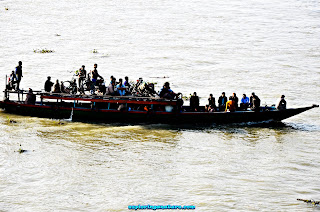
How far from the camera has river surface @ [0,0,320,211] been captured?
13.9m

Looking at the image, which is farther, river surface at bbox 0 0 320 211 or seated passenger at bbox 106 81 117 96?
seated passenger at bbox 106 81 117 96

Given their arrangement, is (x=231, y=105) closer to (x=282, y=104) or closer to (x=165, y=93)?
(x=282, y=104)

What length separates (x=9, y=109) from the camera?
22.9 metres

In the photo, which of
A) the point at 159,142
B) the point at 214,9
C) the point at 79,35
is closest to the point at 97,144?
the point at 159,142

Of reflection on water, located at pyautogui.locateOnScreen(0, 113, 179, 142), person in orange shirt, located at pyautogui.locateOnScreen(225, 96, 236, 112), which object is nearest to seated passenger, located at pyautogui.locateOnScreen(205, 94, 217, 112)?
person in orange shirt, located at pyautogui.locateOnScreen(225, 96, 236, 112)

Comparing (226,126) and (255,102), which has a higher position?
(255,102)

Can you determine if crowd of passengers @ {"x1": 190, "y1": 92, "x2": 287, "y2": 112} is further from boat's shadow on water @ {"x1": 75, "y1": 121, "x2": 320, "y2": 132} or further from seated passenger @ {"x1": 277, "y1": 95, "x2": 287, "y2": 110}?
boat's shadow on water @ {"x1": 75, "y1": 121, "x2": 320, "y2": 132}

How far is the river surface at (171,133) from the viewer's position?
545 inches

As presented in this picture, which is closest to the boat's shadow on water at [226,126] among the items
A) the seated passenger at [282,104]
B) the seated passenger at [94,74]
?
the seated passenger at [282,104]

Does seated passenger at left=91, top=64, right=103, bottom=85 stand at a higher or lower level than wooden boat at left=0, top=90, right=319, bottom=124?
higher

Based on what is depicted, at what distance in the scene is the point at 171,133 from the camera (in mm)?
20141

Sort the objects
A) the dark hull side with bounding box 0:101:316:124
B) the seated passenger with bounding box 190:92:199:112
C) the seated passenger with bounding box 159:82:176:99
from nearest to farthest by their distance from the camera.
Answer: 1. the seated passenger with bounding box 159:82:176:99
2. the dark hull side with bounding box 0:101:316:124
3. the seated passenger with bounding box 190:92:199:112

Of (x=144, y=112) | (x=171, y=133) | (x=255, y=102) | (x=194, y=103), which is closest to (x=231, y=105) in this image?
(x=255, y=102)

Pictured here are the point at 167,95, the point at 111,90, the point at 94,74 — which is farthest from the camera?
the point at 94,74
